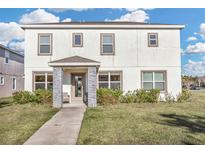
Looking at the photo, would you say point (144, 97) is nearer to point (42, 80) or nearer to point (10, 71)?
point (42, 80)

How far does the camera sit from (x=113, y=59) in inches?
741

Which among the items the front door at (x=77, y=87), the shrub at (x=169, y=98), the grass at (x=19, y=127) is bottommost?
the grass at (x=19, y=127)

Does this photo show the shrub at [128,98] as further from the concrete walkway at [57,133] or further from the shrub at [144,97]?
the concrete walkway at [57,133]

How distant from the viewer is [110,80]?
62.2 ft

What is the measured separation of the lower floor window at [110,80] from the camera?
745 inches

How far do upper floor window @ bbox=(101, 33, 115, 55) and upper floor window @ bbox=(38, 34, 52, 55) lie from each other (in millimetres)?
4155

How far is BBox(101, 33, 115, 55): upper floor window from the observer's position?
61.7 feet

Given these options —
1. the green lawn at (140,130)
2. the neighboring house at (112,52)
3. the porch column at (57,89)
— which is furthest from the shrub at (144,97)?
the green lawn at (140,130)

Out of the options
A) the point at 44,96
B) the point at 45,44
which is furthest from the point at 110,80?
the point at 45,44

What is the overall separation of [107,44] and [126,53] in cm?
167

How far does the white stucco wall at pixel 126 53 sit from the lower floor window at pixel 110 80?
44cm
